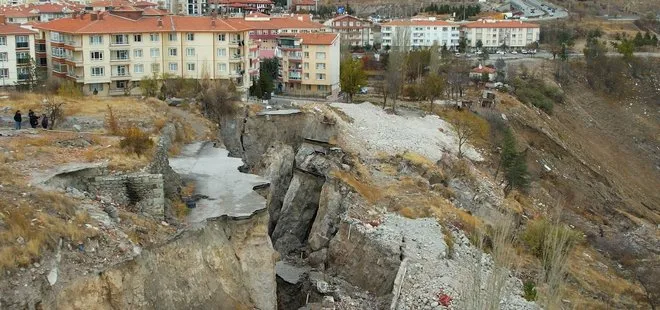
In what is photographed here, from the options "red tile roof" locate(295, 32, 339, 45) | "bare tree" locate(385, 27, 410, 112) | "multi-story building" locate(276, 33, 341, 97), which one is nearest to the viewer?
"bare tree" locate(385, 27, 410, 112)

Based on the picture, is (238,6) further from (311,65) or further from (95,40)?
(95,40)

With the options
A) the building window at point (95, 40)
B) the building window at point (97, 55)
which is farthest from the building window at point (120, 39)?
the building window at point (97, 55)

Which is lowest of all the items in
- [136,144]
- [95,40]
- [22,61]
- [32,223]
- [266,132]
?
[266,132]

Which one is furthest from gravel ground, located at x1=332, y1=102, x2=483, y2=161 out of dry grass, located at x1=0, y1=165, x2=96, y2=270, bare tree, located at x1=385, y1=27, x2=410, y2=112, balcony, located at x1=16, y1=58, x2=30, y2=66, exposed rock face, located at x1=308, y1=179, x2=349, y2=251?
dry grass, located at x1=0, y1=165, x2=96, y2=270

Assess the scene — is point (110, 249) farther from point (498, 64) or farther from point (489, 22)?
point (489, 22)

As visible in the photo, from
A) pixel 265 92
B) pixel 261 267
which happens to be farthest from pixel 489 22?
pixel 261 267

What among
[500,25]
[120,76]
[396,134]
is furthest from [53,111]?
[500,25]

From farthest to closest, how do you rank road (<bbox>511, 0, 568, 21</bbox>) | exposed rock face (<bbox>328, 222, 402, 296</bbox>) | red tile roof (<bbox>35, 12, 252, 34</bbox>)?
1. road (<bbox>511, 0, 568, 21</bbox>)
2. red tile roof (<bbox>35, 12, 252, 34</bbox>)
3. exposed rock face (<bbox>328, 222, 402, 296</bbox>)

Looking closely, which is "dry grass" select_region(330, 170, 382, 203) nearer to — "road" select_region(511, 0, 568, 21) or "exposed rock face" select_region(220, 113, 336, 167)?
"exposed rock face" select_region(220, 113, 336, 167)
